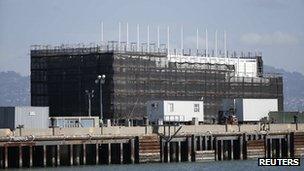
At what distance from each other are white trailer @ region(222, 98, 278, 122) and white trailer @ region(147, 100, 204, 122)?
6764 mm

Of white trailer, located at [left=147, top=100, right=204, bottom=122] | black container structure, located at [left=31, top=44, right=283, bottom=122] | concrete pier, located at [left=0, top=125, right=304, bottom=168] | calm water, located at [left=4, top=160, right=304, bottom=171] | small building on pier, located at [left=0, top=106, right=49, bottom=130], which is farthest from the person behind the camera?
black container structure, located at [left=31, top=44, right=283, bottom=122]

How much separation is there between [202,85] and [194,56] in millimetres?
7050

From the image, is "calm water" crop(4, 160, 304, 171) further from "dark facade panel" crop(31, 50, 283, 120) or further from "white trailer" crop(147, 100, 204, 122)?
"dark facade panel" crop(31, 50, 283, 120)

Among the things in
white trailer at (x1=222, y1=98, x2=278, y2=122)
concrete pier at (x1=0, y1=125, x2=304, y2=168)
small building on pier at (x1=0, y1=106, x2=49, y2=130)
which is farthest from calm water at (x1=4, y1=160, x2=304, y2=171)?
white trailer at (x1=222, y1=98, x2=278, y2=122)

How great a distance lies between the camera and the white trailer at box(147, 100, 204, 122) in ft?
419

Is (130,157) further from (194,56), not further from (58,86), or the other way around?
(194,56)

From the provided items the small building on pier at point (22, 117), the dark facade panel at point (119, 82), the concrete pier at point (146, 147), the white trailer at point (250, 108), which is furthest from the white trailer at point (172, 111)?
the small building on pier at point (22, 117)

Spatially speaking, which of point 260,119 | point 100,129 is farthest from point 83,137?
point 260,119

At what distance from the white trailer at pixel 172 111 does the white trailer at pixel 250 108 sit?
676 centimetres

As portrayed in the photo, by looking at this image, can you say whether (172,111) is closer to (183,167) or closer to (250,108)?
(250,108)

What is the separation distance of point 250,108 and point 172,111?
13841 mm

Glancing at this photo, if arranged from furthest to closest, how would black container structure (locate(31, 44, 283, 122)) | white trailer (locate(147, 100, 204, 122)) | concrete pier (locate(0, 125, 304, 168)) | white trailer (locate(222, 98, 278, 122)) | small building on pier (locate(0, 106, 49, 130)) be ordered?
black container structure (locate(31, 44, 283, 122)) < white trailer (locate(222, 98, 278, 122)) < white trailer (locate(147, 100, 204, 122)) < small building on pier (locate(0, 106, 49, 130)) < concrete pier (locate(0, 125, 304, 168))

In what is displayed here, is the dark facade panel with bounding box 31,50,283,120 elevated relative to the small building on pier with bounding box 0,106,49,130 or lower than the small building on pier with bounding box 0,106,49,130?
elevated

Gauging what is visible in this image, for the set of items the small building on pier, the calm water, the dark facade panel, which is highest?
the dark facade panel
